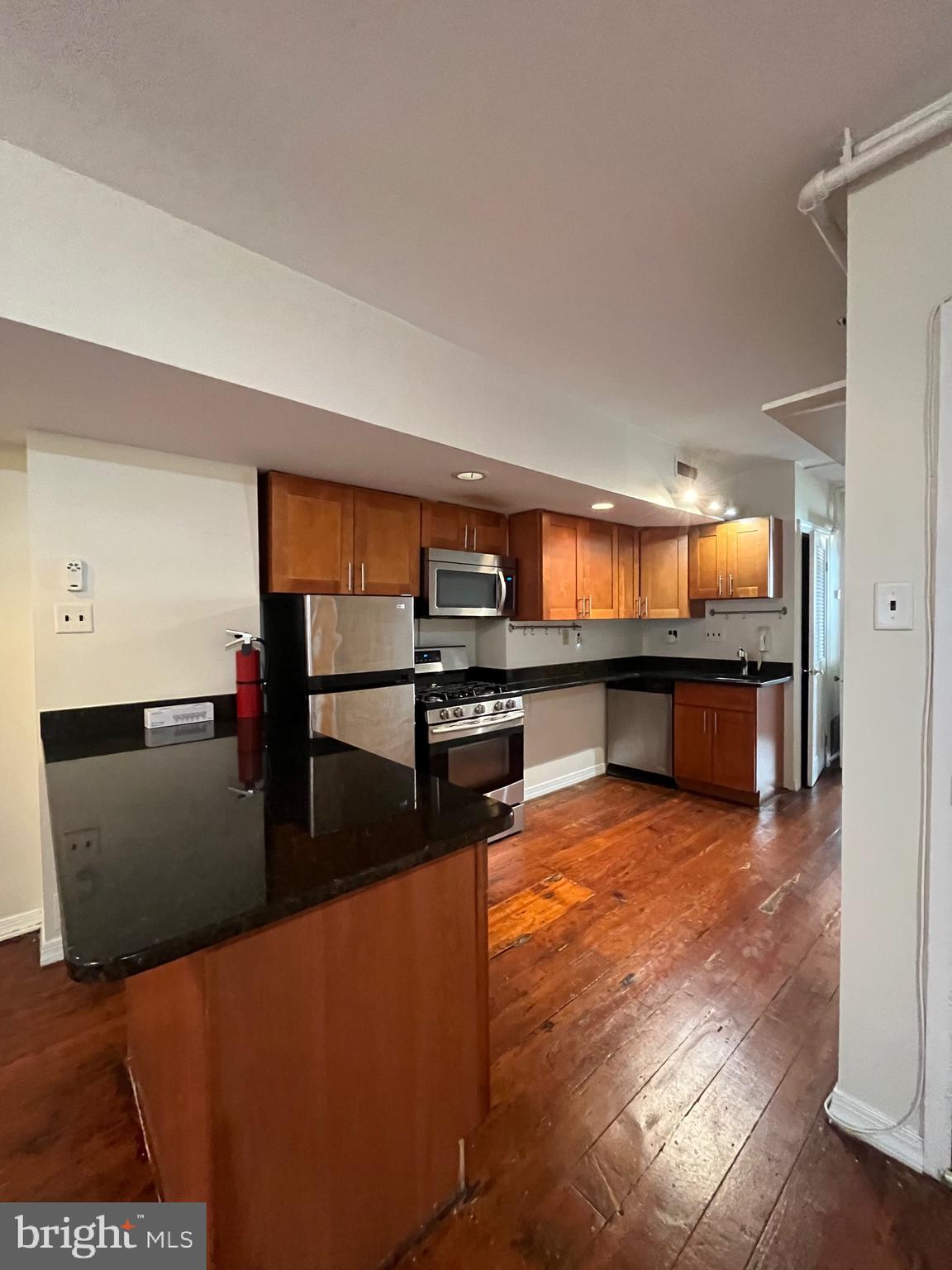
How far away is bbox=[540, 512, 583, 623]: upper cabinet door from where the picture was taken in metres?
3.56

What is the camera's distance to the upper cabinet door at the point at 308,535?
2543 millimetres

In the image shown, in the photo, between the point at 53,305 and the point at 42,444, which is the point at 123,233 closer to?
the point at 53,305

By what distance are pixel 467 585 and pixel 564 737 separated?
170cm

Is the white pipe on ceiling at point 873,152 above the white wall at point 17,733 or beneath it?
above


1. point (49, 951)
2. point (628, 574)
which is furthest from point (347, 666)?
point (628, 574)

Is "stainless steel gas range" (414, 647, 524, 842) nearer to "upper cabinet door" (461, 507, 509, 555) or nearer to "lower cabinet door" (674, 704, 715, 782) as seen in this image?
"upper cabinet door" (461, 507, 509, 555)

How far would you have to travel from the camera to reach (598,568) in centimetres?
400

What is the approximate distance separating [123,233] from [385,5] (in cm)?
88

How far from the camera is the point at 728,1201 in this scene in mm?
1237

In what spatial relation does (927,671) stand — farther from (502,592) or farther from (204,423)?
(502,592)

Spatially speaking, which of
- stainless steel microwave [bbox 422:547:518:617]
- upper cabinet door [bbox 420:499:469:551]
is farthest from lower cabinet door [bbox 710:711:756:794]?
upper cabinet door [bbox 420:499:469:551]

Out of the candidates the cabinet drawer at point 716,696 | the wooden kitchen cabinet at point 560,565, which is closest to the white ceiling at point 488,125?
the wooden kitchen cabinet at point 560,565

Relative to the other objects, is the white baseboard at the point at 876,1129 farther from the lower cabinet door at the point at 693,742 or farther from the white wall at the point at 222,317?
the lower cabinet door at the point at 693,742

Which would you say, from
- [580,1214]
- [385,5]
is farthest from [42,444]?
[580,1214]
